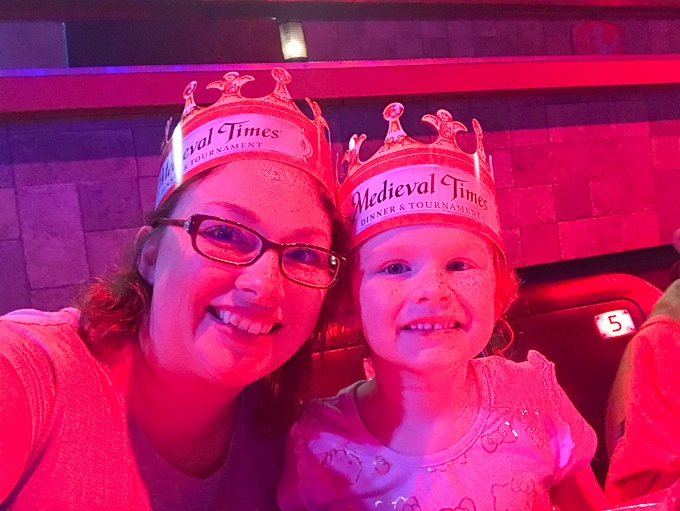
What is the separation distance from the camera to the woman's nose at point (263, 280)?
0.76 metres

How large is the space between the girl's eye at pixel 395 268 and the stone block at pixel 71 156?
1.50m

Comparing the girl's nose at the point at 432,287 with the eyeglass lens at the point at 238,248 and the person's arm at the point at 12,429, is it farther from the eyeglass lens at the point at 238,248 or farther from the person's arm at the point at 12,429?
the person's arm at the point at 12,429

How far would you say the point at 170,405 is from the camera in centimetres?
89

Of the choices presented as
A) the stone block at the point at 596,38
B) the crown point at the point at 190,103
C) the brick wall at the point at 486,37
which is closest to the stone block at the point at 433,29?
the brick wall at the point at 486,37

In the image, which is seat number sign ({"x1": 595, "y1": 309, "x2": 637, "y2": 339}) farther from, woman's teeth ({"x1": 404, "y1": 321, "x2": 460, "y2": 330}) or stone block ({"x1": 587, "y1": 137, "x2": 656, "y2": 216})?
woman's teeth ({"x1": 404, "y1": 321, "x2": 460, "y2": 330})

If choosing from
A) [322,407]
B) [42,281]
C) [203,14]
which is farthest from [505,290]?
[203,14]

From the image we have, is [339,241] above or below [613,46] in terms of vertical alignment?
below

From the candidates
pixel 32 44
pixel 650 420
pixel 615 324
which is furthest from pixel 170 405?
pixel 32 44

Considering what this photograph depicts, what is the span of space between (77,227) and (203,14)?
1008 millimetres

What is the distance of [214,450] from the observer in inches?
37.9

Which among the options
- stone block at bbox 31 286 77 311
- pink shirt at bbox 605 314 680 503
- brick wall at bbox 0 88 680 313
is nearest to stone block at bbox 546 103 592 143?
brick wall at bbox 0 88 680 313

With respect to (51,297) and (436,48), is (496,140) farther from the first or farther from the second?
(51,297)

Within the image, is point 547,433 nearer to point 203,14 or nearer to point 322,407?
point 322,407

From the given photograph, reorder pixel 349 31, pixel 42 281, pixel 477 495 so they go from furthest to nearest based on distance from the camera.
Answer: pixel 349 31, pixel 42 281, pixel 477 495
